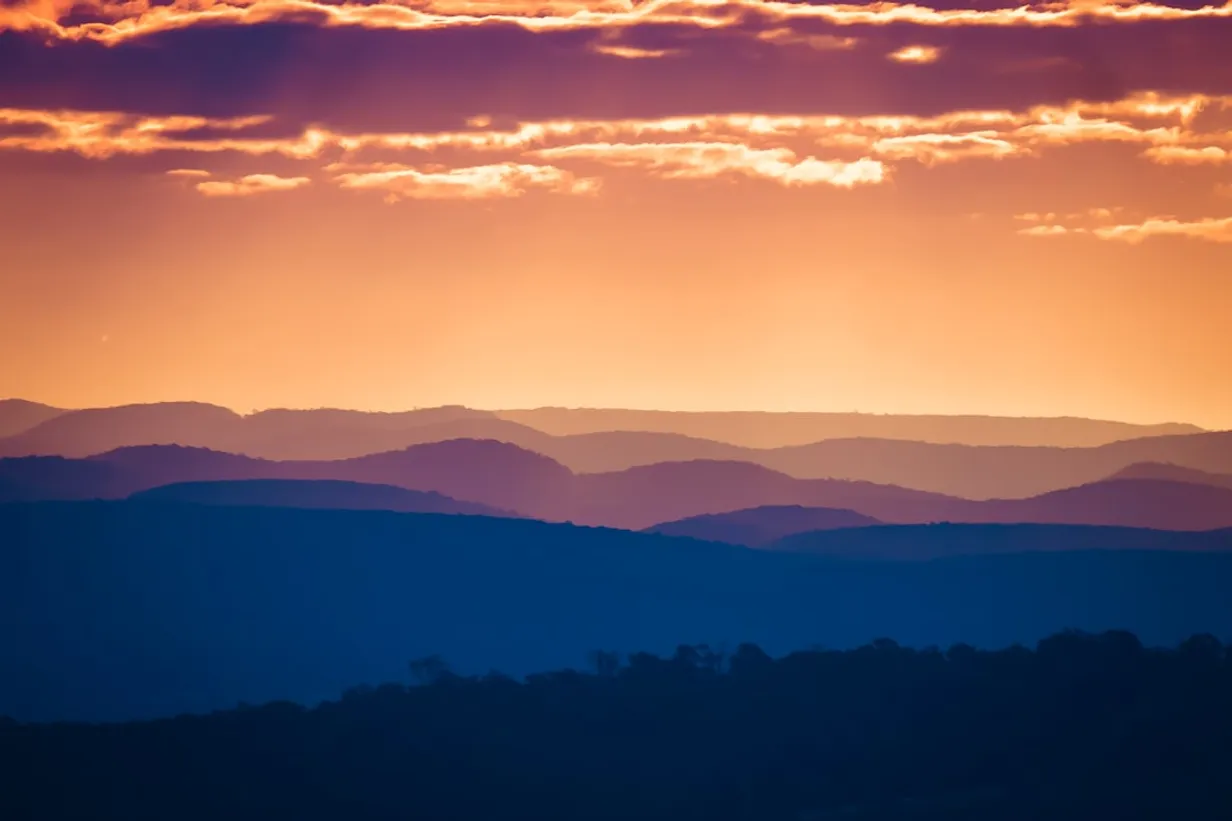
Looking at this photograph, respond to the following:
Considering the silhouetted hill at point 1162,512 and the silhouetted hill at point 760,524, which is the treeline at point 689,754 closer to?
the silhouetted hill at point 760,524

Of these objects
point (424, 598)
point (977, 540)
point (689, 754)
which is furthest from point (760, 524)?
point (689, 754)

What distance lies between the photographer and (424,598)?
173250 millimetres

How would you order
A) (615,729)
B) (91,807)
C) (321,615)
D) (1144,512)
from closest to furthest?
(91,807)
(615,729)
(321,615)
(1144,512)

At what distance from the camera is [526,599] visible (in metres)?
164

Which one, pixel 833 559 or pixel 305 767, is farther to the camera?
pixel 833 559

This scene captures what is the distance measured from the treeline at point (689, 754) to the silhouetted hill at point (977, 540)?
5819cm

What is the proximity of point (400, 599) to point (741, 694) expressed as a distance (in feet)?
→ 206

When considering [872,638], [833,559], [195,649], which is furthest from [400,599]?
[872,638]

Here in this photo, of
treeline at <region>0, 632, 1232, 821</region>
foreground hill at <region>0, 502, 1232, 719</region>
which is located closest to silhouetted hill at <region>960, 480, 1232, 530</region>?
foreground hill at <region>0, 502, 1232, 719</region>

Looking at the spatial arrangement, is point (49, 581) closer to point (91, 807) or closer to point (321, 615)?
point (321, 615)

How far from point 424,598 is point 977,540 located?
54492mm

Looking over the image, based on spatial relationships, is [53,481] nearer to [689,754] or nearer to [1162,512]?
[689,754]

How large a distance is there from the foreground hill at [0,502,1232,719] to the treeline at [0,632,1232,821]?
15.0m

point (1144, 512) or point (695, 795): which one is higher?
point (1144, 512)
